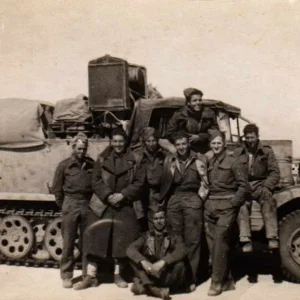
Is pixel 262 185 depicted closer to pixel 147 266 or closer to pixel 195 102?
pixel 195 102

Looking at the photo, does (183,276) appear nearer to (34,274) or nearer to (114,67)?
(34,274)

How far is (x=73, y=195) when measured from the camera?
6.82 metres

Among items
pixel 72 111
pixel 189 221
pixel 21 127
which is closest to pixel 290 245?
pixel 189 221

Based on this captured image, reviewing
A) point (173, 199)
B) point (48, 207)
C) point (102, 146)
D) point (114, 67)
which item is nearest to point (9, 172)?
point (48, 207)

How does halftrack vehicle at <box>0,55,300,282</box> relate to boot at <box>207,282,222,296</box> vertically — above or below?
above

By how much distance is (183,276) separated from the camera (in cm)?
618

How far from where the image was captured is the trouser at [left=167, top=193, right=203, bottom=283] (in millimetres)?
6316

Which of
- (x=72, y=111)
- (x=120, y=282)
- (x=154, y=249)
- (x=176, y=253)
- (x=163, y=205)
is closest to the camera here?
(x=176, y=253)

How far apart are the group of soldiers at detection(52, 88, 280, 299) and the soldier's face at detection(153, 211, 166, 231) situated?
12mm

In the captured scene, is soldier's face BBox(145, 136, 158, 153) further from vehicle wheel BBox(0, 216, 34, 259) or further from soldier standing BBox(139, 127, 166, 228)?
vehicle wheel BBox(0, 216, 34, 259)

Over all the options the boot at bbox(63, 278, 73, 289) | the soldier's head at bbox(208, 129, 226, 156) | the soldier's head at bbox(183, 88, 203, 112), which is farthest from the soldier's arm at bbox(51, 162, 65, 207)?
the soldier's head at bbox(208, 129, 226, 156)

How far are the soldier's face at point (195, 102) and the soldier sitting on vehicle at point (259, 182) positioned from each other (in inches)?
28.9

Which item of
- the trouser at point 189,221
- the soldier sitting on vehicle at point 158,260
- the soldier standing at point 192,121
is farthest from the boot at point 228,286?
the soldier standing at point 192,121

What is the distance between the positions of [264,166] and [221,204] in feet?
3.33
